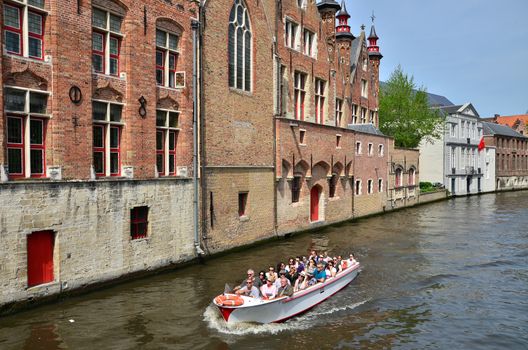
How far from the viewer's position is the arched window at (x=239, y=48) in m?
21.9

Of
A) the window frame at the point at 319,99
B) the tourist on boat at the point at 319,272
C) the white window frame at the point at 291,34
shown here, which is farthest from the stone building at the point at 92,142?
the window frame at the point at 319,99

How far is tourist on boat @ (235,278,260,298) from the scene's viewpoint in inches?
519

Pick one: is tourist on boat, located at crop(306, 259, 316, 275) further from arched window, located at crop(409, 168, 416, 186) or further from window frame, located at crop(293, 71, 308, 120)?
arched window, located at crop(409, 168, 416, 186)

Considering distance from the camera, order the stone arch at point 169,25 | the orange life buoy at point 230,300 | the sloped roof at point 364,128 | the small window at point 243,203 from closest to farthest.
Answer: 1. the orange life buoy at point 230,300
2. the stone arch at point 169,25
3. the small window at point 243,203
4. the sloped roof at point 364,128

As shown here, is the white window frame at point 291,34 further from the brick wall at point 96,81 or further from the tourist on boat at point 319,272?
the tourist on boat at point 319,272

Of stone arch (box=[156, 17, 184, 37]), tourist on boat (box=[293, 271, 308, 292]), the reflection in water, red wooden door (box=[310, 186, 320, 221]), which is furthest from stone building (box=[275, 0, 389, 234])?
the reflection in water

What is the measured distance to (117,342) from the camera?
11352 millimetres

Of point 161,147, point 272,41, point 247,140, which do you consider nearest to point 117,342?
point 161,147

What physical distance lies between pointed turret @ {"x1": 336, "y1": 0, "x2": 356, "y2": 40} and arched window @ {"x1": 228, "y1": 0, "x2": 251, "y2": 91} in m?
14.0

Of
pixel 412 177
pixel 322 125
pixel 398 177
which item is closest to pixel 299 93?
pixel 322 125

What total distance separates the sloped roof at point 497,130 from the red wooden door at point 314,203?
158 ft

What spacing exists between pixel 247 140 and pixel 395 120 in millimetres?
30280

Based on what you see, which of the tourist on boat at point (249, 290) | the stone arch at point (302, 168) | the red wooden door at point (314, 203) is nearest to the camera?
the tourist on boat at point (249, 290)

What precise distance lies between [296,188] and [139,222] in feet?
40.4
